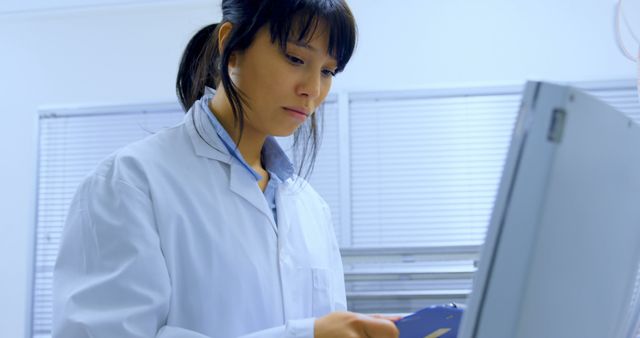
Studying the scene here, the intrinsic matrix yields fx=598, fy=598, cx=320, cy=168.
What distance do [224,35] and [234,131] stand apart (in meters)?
0.15

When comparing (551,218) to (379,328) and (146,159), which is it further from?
(146,159)

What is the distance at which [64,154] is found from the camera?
2.64 metres

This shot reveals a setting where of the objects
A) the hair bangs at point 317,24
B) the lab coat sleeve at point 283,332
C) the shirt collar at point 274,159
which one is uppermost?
the hair bangs at point 317,24

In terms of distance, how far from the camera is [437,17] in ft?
8.34

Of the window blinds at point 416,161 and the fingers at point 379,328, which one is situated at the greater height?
the window blinds at point 416,161

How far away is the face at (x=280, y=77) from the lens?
0.88 m

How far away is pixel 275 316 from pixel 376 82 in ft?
5.79

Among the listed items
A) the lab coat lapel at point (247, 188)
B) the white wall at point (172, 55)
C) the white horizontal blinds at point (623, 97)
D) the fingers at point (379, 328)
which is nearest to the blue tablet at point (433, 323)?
the fingers at point (379, 328)

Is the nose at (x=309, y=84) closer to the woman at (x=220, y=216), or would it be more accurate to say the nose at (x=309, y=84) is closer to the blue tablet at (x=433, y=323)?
the woman at (x=220, y=216)

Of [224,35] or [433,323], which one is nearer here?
[433,323]

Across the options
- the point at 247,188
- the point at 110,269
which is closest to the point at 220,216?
the point at 247,188

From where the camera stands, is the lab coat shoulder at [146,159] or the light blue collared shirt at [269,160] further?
the light blue collared shirt at [269,160]

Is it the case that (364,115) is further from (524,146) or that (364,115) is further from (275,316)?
(524,146)

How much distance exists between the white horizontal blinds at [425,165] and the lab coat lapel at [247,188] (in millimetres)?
1415
